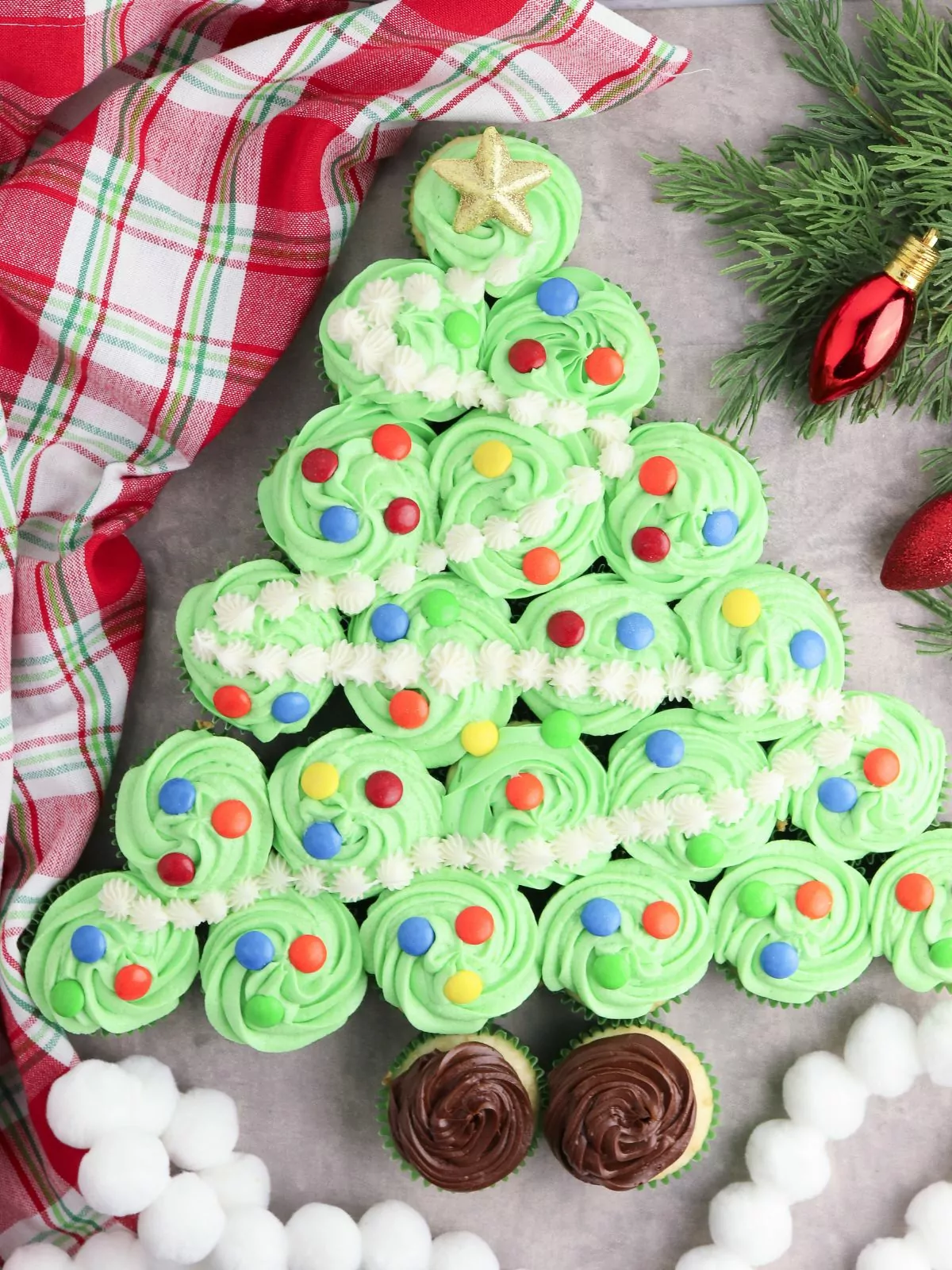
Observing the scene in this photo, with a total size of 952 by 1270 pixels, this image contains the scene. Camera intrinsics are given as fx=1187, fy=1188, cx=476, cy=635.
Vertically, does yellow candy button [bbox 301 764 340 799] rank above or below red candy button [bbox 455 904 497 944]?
above

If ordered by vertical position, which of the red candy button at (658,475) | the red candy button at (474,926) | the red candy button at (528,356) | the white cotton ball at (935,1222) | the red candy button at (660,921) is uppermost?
the red candy button at (528,356)

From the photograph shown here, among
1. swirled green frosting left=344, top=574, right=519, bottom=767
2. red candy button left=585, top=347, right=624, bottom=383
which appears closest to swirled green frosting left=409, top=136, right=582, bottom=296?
red candy button left=585, top=347, right=624, bottom=383

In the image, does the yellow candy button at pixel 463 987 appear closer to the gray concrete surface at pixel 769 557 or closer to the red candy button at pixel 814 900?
the gray concrete surface at pixel 769 557

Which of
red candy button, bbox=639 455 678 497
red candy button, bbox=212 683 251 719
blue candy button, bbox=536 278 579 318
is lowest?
red candy button, bbox=212 683 251 719

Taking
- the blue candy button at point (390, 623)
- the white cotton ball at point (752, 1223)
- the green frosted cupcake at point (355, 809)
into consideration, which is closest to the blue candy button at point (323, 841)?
the green frosted cupcake at point (355, 809)

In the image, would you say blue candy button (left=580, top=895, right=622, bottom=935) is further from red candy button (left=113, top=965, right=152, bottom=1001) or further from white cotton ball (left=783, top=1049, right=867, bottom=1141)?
red candy button (left=113, top=965, right=152, bottom=1001)

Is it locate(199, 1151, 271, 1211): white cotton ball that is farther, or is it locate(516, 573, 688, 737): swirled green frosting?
locate(199, 1151, 271, 1211): white cotton ball
